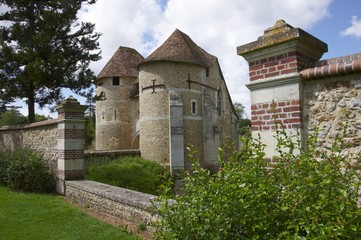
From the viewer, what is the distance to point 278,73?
4.80 meters

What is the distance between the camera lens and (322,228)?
2.35 metres

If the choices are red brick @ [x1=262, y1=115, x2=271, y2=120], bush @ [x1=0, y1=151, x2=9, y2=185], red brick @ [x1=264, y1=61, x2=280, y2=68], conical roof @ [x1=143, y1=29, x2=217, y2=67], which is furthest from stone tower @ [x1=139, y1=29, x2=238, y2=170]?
red brick @ [x1=264, y1=61, x2=280, y2=68]

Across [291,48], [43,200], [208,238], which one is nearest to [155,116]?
[43,200]

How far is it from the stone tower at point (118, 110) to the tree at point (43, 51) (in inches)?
386

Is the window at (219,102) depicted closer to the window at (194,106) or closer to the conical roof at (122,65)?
the window at (194,106)

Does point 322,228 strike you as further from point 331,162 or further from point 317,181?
point 331,162

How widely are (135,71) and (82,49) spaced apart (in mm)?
11112

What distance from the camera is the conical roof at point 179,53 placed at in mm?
22109

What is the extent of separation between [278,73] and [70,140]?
7525mm

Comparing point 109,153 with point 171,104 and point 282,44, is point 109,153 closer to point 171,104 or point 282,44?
point 171,104

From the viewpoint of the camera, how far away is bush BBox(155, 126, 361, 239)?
98.2 inches

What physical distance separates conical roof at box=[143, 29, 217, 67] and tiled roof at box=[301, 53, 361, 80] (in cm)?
1766

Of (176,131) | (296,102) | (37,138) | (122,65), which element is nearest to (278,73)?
(296,102)

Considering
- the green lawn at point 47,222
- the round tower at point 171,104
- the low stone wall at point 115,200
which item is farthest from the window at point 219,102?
the green lawn at point 47,222
